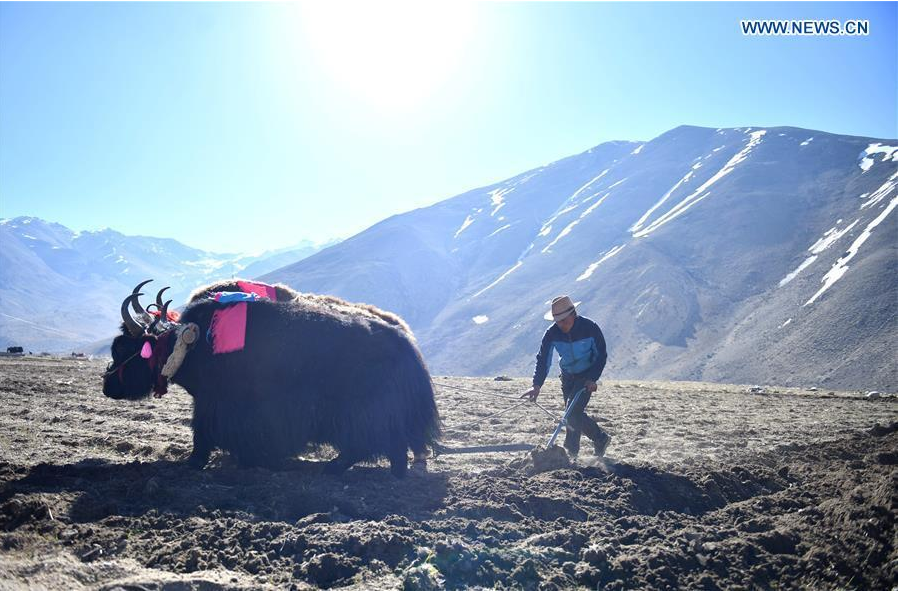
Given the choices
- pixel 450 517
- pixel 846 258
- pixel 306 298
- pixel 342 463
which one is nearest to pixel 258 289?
pixel 306 298

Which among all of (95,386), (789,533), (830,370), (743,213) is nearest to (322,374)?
(789,533)

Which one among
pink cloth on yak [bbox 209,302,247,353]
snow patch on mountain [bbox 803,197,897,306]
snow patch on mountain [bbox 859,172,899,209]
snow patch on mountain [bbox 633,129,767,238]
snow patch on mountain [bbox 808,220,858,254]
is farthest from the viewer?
snow patch on mountain [bbox 633,129,767,238]

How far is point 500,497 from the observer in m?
4.67

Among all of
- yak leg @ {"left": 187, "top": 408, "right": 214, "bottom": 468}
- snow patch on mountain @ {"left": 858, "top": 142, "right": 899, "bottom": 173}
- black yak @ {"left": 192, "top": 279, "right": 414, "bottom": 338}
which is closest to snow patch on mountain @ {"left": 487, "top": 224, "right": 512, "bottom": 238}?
snow patch on mountain @ {"left": 858, "top": 142, "right": 899, "bottom": 173}

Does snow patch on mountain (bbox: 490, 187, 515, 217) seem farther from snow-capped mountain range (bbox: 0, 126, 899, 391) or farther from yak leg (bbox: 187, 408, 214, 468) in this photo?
yak leg (bbox: 187, 408, 214, 468)

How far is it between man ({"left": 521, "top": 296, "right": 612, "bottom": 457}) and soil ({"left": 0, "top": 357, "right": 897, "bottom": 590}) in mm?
404

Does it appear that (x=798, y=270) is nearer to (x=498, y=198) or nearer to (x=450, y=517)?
(x=450, y=517)

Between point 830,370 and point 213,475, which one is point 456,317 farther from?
point 213,475

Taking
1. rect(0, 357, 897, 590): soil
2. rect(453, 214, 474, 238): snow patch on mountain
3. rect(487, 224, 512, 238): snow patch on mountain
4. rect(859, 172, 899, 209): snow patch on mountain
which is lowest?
rect(0, 357, 897, 590): soil

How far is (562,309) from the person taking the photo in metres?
6.45

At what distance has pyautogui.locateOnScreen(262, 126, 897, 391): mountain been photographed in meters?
49.3

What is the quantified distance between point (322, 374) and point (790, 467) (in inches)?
183

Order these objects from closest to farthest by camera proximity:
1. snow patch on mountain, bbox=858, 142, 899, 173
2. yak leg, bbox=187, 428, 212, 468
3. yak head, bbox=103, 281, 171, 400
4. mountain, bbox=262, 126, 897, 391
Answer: yak leg, bbox=187, 428, 212, 468 → yak head, bbox=103, 281, 171, 400 → mountain, bbox=262, 126, 897, 391 → snow patch on mountain, bbox=858, 142, 899, 173

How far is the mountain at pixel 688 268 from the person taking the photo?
162ft
